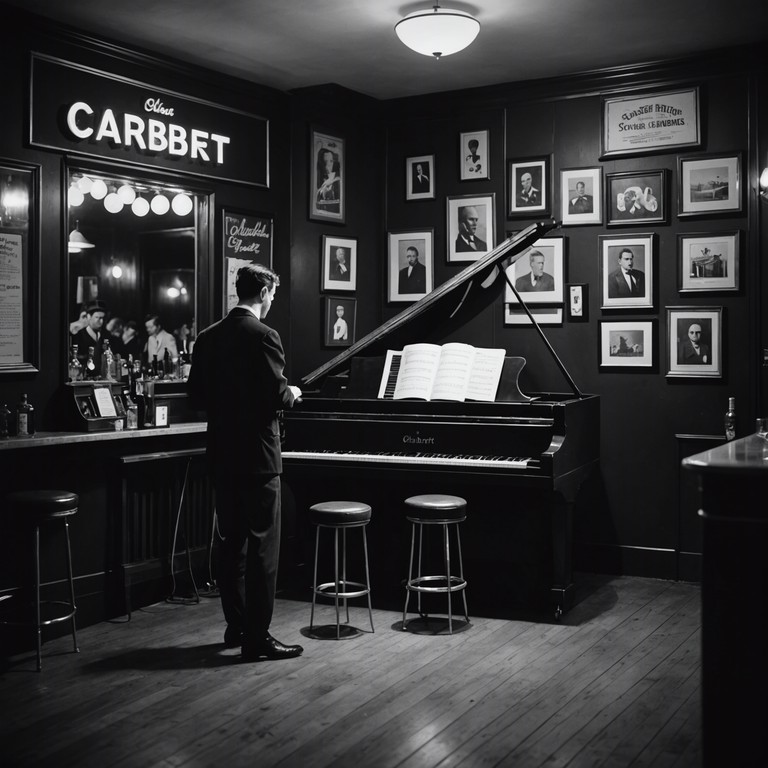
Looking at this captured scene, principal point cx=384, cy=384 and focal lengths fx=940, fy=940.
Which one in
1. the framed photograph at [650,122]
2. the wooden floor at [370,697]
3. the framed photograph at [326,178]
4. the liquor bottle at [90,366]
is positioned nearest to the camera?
the wooden floor at [370,697]

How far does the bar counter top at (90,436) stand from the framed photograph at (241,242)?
903 millimetres

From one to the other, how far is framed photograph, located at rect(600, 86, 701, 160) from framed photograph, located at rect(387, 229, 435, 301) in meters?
1.38

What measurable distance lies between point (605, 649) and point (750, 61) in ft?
11.7

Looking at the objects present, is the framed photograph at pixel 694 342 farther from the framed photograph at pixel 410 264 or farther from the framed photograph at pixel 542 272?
the framed photograph at pixel 410 264

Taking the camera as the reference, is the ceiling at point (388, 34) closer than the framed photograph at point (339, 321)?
Yes

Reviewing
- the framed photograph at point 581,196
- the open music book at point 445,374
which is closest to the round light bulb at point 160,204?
the open music book at point 445,374

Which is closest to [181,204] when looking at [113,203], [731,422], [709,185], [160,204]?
[160,204]

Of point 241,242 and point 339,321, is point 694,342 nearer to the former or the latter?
point 339,321

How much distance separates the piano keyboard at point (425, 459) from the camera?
4812 mm

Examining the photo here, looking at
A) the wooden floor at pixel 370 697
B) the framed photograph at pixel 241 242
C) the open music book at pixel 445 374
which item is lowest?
the wooden floor at pixel 370 697

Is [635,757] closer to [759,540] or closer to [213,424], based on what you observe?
[759,540]

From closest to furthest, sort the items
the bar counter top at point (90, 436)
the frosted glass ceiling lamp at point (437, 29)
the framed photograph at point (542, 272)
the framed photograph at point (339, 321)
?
the bar counter top at point (90, 436) < the frosted glass ceiling lamp at point (437, 29) < the framed photograph at point (542, 272) < the framed photograph at point (339, 321)

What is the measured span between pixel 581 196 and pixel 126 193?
113 inches

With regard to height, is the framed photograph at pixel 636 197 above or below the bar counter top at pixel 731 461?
above
